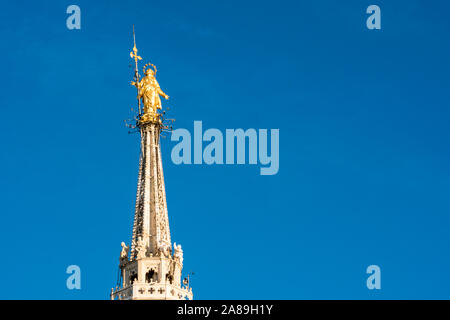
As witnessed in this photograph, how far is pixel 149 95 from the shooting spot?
14275 cm

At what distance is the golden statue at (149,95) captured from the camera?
142 metres

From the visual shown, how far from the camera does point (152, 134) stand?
5536 inches

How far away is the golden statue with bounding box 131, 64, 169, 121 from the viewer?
141875 millimetres
